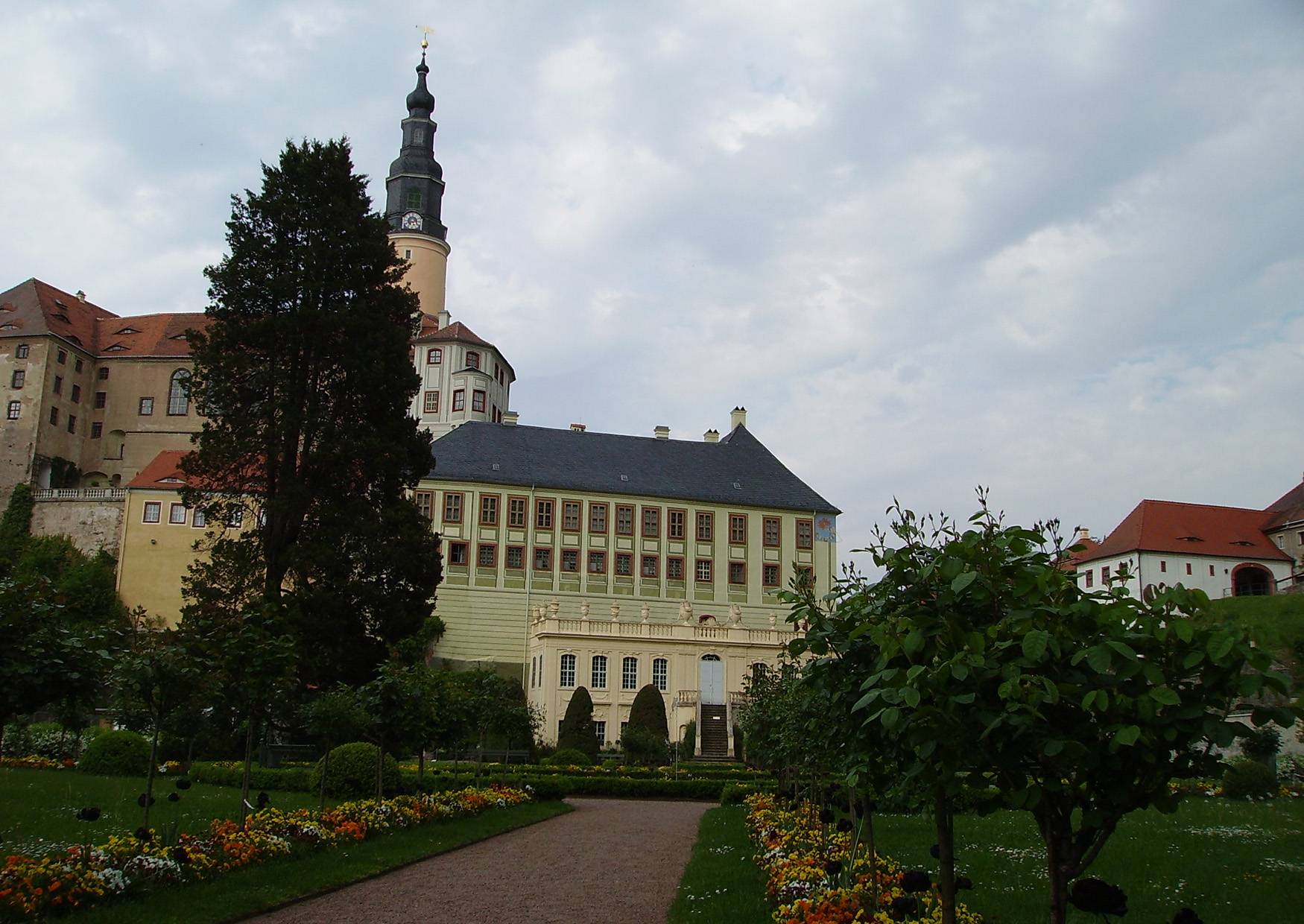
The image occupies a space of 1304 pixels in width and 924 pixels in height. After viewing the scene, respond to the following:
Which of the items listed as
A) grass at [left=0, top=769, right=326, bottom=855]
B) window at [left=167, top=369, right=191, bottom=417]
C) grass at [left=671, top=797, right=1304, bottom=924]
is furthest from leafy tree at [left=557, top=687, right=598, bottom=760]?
window at [left=167, top=369, right=191, bottom=417]

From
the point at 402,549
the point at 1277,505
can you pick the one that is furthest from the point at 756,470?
the point at 402,549

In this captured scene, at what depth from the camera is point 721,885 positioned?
13.1 metres

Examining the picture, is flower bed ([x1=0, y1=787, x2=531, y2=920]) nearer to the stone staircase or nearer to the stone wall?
the stone staircase

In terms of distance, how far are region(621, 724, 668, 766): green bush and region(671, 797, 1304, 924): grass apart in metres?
18.7

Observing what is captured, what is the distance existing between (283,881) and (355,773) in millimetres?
8957

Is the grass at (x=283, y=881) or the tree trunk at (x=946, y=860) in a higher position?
Result: the tree trunk at (x=946, y=860)

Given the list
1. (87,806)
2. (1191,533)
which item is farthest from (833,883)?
(1191,533)

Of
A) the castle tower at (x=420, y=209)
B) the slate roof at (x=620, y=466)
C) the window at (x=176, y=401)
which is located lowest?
the slate roof at (x=620, y=466)

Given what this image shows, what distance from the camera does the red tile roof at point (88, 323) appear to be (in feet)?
247

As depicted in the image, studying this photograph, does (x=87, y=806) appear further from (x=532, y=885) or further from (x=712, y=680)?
(x=712, y=680)

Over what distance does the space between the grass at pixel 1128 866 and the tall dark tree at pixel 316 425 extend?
1063cm

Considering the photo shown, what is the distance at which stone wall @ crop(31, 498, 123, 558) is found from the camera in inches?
2685

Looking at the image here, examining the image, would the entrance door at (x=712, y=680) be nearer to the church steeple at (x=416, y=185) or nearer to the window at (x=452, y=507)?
the window at (x=452, y=507)

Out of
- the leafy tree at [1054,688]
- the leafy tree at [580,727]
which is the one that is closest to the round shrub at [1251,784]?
the leafy tree at [580,727]
